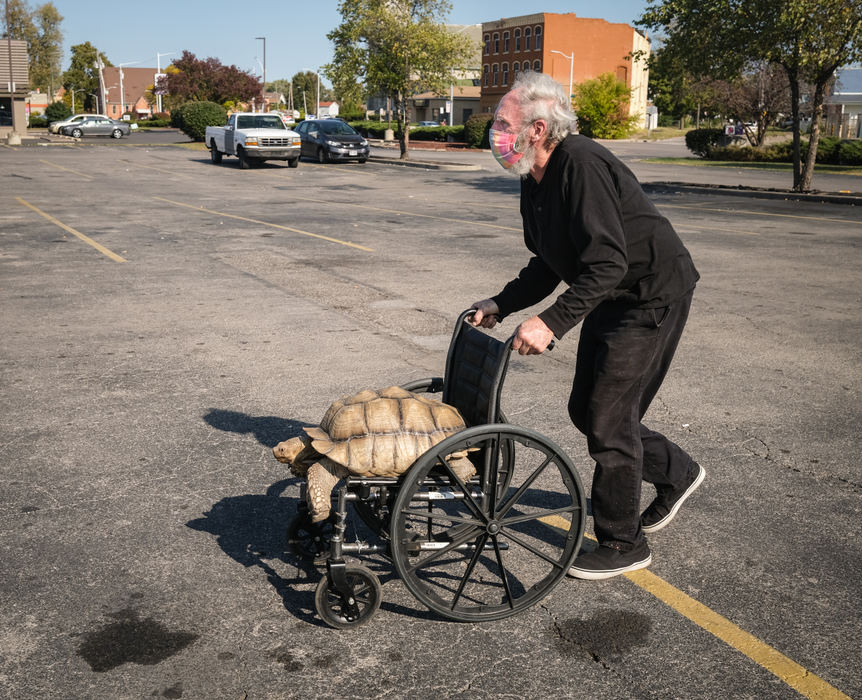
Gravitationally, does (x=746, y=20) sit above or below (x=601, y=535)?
above

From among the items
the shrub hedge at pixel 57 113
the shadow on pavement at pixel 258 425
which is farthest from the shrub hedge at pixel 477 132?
the shadow on pavement at pixel 258 425

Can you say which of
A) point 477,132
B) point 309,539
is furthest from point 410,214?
point 477,132

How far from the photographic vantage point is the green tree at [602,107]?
60.9 metres

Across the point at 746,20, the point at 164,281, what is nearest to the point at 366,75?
the point at 746,20

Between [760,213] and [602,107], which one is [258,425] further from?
[602,107]

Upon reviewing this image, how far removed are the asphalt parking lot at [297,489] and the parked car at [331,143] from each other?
2356cm

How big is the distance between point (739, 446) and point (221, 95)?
80.3m

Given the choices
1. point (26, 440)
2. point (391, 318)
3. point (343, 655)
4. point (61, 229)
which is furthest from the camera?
point (61, 229)

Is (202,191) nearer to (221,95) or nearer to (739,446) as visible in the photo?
(739,446)

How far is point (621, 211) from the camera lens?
3.20 metres

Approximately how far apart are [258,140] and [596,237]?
28.8 meters

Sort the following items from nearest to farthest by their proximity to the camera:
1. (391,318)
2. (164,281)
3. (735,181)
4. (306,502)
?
(306,502), (391,318), (164,281), (735,181)

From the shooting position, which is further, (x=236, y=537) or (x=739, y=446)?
(x=739, y=446)

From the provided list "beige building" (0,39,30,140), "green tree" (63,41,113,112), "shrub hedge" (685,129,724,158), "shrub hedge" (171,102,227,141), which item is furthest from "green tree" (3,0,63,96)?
"shrub hedge" (685,129,724,158)
